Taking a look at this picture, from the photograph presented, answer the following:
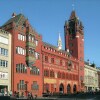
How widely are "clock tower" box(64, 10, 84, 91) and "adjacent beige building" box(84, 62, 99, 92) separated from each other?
8300mm

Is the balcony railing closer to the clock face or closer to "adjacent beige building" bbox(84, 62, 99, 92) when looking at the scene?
the clock face

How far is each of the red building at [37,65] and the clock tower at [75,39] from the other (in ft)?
1.71

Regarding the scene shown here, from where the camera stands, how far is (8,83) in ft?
236

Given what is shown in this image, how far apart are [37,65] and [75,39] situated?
44.9 m

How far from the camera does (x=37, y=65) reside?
84.7 m

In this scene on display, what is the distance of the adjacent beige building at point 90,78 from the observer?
133 m

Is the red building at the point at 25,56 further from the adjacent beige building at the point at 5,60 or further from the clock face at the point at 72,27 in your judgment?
the clock face at the point at 72,27

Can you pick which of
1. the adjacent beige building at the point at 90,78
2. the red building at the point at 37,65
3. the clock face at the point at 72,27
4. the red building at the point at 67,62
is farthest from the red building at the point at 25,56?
the adjacent beige building at the point at 90,78

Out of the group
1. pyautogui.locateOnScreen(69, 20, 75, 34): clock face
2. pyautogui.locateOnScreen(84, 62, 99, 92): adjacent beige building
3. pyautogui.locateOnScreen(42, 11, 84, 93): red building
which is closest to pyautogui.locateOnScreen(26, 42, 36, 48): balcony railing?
pyautogui.locateOnScreen(42, 11, 84, 93): red building

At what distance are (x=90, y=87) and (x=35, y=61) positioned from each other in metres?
62.4

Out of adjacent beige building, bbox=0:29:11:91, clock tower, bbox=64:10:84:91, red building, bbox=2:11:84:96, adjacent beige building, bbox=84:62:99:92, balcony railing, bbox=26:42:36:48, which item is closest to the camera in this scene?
adjacent beige building, bbox=0:29:11:91

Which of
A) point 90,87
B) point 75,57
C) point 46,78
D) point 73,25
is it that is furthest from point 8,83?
point 90,87

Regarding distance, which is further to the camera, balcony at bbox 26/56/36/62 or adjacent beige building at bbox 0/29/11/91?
balcony at bbox 26/56/36/62

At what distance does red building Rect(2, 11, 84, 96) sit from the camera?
248 ft
